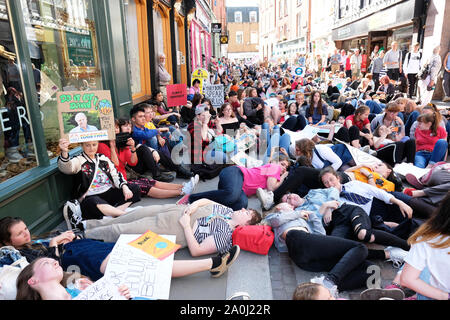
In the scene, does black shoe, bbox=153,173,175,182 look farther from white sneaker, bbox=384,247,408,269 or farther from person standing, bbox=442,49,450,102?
person standing, bbox=442,49,450,102

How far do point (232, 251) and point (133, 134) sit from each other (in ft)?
10.7

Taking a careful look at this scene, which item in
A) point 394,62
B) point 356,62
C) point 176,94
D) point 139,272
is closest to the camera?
point 139,272

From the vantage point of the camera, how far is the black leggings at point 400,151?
5.62 m

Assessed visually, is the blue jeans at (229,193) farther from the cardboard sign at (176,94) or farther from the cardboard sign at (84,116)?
the cardboard sign at (176,94)

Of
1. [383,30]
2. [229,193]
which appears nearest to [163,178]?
[229,193]

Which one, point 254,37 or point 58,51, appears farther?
point 254,37

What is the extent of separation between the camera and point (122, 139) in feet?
15.6

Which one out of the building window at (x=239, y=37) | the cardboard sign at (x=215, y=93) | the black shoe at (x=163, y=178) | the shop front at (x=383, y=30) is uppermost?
the building window at (x=239, y=37)

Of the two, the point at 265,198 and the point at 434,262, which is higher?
the point at 434,262

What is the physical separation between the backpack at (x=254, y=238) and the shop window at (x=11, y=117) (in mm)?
2617

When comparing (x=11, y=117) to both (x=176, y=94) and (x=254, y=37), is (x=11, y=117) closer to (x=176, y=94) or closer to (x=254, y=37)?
(x=176, y=94)


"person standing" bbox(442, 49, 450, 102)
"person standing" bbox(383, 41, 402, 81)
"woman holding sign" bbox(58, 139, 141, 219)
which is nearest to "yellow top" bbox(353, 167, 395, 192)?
"woman holding sign" bbox(58, 139, 141, 219)

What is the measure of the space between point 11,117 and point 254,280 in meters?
3.25

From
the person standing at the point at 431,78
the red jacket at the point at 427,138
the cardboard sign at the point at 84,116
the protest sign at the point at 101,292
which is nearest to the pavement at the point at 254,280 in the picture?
the protest sign at the point at 101,292
